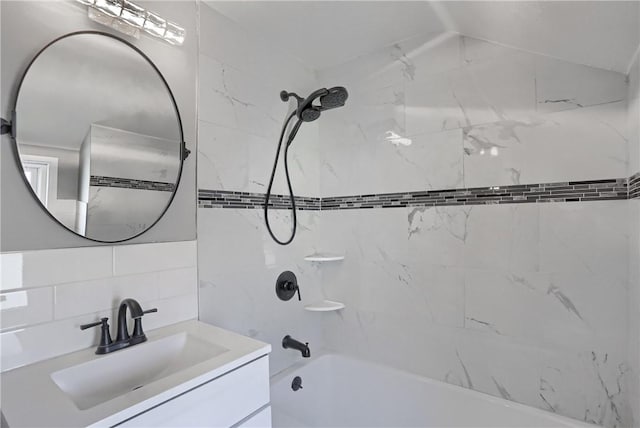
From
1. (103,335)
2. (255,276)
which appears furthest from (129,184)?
(255,276)

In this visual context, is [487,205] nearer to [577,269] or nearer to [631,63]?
[577,269]

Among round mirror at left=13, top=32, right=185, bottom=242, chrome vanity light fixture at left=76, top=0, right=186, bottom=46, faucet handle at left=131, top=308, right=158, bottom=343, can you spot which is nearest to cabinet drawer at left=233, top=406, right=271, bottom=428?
faucet handle at left=131, top=308, right=158, bottom=343

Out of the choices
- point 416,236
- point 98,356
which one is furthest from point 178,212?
point 416,236

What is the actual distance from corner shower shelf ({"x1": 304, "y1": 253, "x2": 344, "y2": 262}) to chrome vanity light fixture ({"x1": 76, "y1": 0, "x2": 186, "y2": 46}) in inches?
51.5

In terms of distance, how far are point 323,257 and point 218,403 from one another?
3.77 ft

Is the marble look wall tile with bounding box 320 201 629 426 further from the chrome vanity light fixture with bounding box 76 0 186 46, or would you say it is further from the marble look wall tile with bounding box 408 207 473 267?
the chrome vanity light fixture with bounding box 76 0 186 46

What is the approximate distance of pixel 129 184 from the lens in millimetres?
1282

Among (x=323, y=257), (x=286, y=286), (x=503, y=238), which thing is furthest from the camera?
(x=323, y=257)

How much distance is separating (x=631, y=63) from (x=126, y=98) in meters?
1.94

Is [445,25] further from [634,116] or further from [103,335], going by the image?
[103,335]

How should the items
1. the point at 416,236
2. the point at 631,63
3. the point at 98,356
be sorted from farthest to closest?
1. the point at 416,236
2. the point at 631,63
3. the point at 98,356

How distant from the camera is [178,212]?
1432 mm

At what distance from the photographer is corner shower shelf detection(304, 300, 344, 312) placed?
2.02m

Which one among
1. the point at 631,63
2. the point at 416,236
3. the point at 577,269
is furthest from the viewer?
the point at 416,236
